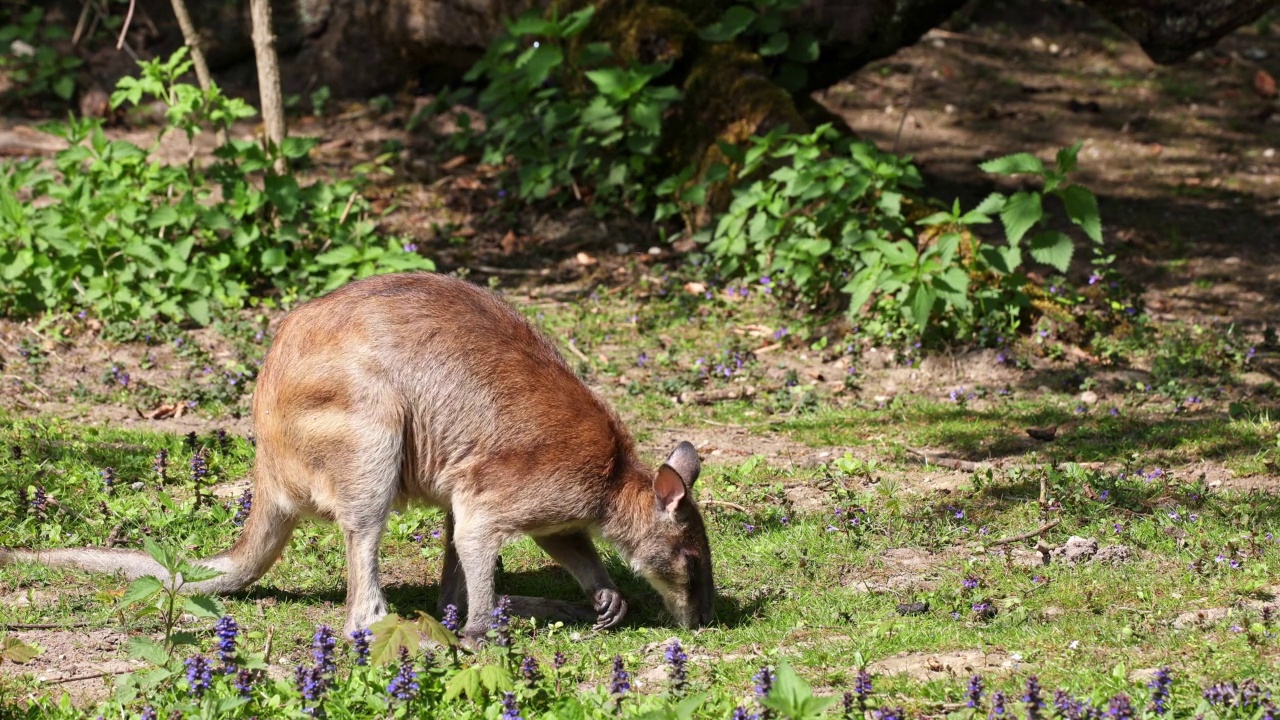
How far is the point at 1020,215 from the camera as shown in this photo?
23.6ft

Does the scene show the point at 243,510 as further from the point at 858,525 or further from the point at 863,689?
the point at 863,689

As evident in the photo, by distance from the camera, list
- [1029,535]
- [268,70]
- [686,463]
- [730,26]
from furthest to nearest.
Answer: [730,26] < [268,70] < [1029,535] < [686,463]

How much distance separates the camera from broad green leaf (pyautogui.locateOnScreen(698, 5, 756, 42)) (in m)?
9.21

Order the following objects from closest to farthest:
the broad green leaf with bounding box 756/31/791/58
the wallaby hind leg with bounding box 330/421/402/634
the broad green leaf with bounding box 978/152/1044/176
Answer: the wallaby hind leg with bounding box 330/421/402/634 < the broad green leaf with bounding box 978/152/1044/176 < the broad green leaf with bounding box 756/31/791/58

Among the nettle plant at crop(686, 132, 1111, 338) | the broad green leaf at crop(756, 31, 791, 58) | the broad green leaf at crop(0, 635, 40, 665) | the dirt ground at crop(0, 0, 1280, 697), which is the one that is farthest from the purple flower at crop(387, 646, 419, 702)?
the broad green leaf at crop(756, 31, 791, 58)

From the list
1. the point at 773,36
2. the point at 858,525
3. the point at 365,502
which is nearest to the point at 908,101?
the point at 773,36

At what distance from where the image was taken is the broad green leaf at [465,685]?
3838 millimetres

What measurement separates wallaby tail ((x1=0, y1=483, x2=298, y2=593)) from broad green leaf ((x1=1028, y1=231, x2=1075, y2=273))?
437cm

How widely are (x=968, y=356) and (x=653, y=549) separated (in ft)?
10.9

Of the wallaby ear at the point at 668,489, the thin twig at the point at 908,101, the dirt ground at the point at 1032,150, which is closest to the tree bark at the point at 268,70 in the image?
the dirt ground at the point at 1032,150

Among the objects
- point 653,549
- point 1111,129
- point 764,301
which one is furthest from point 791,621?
point 1111,129

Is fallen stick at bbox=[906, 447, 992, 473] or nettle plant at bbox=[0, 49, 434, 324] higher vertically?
nettle plant at bbox=[0, 49, 434, 324]

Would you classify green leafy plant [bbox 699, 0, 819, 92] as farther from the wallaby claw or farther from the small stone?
the wallaby claw

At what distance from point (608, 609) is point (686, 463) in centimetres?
62
